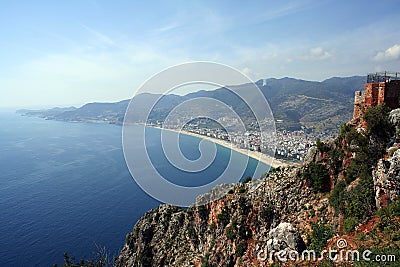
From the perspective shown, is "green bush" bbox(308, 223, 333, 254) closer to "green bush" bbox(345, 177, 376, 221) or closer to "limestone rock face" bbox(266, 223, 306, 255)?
"limestone rock face" bbox(266, 223, 306, 255)

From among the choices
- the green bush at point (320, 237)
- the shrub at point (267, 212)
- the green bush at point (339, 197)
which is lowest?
the shrub at point (267, 212)

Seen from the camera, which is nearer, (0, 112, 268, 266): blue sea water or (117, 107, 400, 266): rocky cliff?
(117, 107, 400, 266): rocky cliff

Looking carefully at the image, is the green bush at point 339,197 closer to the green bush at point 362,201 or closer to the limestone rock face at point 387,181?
the green bush at point 362,201

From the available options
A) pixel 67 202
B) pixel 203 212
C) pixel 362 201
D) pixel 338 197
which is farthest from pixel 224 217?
pixel 67 202

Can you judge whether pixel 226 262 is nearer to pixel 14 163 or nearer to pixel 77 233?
pixel 77 233

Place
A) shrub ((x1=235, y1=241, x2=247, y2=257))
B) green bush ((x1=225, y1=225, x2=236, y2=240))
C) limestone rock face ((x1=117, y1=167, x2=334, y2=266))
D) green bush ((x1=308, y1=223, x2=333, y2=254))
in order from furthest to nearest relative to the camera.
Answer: green bush ((x1=225, y1=225, x2=236, y2=240))
shrub ((x1=235, y1=241, x2=247, y2=257))
limestone rock face ((x1=117, y1=167, x2=334, y2=266))
green bush ((x1=308, y1=223, x2=333, y2=254))

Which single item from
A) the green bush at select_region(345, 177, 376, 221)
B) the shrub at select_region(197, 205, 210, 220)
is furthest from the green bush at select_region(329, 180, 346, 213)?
the shrub at select_region(197, 205, 210, 220)

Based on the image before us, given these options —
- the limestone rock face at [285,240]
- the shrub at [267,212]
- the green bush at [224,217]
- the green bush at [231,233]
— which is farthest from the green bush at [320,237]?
the green bush at [224,217]

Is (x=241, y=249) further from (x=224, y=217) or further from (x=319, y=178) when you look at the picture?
(x=319, y=178)
